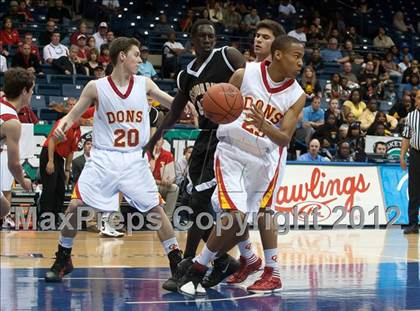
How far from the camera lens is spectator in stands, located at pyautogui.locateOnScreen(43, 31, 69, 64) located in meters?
17.8

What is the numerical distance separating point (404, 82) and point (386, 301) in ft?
54.6

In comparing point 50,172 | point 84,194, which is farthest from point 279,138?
point 50,172

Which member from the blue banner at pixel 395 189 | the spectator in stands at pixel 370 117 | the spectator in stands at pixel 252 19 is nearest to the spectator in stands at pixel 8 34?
the spectator in stands at pixel 252 19

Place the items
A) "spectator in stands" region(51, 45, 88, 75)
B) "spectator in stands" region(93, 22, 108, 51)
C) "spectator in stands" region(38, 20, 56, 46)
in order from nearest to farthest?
"spectator in stands" region(51, 45, 88, 75), "spectator in stands" region(38, 20, 56, 46), "spectator in stands" region(93, 22, 108, 51)

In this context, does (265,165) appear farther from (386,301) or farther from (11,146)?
(11,146)

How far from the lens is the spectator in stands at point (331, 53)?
22672 mm

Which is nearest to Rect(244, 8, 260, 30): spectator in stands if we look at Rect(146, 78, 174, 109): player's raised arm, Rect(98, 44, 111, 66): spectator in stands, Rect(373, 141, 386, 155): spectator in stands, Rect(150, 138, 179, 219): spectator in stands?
Rect(98, 44, 111, 66): spectator in stands

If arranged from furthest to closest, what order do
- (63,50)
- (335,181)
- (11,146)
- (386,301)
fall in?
(63,50)
(335,181)
(386,301)
(11,146)

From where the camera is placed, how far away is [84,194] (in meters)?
7.67

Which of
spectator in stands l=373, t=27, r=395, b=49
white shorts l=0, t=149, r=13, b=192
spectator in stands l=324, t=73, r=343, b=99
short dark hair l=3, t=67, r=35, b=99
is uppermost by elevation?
spectator in stands l=373, t=27, r=395, b=49

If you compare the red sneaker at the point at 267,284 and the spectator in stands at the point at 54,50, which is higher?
the spectator in stands at the point at 54,50

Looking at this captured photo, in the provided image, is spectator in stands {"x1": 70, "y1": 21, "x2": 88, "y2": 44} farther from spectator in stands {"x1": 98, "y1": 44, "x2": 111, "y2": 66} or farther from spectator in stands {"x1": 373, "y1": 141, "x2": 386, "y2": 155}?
spectator in stands {"x1": 373, "y1": 141, "x2": 386, "y2": 155}

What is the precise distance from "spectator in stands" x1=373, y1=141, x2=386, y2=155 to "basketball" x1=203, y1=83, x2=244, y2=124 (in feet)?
31.7

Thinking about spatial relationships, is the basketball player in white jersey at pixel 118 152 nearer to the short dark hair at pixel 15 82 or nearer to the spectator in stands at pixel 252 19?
the short dark hair at pixel 15 82
